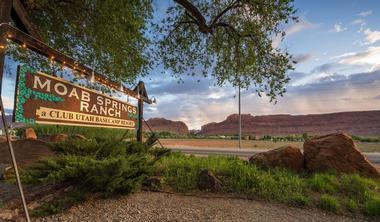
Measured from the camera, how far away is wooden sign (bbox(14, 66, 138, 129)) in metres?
4.09

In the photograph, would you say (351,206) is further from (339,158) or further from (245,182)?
(339,158)

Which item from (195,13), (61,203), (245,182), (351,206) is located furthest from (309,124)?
(61,203)

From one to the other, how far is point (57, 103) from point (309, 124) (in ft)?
302

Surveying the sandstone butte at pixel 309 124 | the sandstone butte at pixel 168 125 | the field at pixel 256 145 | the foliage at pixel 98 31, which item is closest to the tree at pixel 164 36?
the foliage at pixel 98 31

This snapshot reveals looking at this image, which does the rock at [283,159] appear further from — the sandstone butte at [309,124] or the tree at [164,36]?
the sandstone butte at [309,124]

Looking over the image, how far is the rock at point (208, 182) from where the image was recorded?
6.12 metres

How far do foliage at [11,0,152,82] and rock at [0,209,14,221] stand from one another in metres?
4.04

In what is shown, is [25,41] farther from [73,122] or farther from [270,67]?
[270,67]

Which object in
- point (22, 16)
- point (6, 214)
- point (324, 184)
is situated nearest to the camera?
point (6, 214)

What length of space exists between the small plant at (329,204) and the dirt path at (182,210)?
213mm

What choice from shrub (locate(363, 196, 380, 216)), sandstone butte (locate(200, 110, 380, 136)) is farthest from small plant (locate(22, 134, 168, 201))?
sandstone butte (locate(200, 110, 380, 136))

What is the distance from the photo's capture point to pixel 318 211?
18.2 ft

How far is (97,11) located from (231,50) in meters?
4.48

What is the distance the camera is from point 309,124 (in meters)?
88.6
